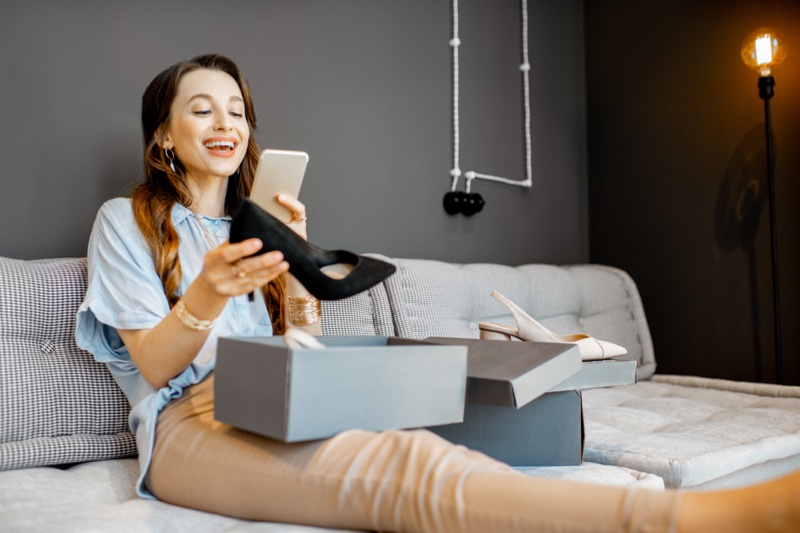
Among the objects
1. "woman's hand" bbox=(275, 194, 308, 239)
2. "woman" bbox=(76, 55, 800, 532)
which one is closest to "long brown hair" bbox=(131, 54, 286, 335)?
"woman" bbox=(76, 55, 800, 532)

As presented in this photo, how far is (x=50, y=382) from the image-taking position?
1.46m

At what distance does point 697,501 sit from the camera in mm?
799

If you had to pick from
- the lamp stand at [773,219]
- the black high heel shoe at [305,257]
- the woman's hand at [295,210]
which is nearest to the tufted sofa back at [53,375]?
the woman's hand at [295,210]

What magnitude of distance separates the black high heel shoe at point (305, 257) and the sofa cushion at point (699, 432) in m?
0.64

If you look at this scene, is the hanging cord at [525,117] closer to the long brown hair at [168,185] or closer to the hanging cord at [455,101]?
the hanging cord at [455,101]

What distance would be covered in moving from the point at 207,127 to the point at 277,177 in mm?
377

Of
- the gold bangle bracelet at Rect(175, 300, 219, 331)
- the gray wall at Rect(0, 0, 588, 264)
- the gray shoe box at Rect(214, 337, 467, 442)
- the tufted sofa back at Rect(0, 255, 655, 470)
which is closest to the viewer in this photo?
the gray shoe box at Rect(214, 337, 467, 442)

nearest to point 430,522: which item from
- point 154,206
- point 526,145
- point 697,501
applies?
point 697,501

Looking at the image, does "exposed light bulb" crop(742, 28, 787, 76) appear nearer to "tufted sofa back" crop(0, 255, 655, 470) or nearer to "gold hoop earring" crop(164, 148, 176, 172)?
"tufted sofa back" crop(0, 255, 655, 470)

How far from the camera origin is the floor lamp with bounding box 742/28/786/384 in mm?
2465

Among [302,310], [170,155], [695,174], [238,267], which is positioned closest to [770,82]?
[695,174]

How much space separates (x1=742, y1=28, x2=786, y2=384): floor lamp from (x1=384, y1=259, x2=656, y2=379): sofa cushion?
16.5 inches

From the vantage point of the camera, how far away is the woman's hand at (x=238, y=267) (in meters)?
1.09

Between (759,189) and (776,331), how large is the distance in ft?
1.66
